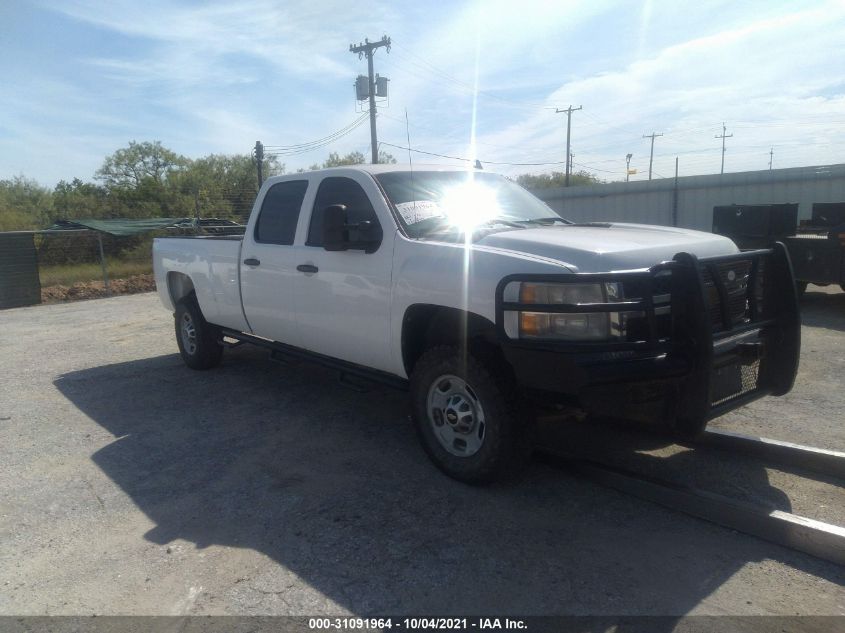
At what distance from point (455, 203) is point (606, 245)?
1449 millimetres

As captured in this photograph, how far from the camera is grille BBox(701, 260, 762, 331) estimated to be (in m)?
3.63

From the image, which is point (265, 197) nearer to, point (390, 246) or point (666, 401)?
point (390, 246)

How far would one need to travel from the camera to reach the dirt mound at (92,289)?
1669cm

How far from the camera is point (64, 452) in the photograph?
16.5 ft

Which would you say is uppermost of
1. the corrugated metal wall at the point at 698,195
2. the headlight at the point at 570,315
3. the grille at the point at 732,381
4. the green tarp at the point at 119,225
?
the corrugated metal wall at the point at 698,195

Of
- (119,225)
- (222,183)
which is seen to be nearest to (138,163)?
(222,183)

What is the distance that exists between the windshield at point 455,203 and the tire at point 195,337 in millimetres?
3404

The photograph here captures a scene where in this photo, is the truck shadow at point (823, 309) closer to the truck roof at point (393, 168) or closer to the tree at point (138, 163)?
the truck roof at point (393, 168)

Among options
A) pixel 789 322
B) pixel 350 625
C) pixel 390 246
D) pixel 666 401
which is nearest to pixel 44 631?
pixel 350 625

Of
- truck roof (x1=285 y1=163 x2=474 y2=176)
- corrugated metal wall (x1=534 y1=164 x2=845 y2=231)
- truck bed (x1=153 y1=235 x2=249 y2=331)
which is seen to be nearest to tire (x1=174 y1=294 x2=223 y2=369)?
truck bed (x1=153 y1=235 x2=249 y2=331)

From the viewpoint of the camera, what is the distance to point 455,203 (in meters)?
4.78

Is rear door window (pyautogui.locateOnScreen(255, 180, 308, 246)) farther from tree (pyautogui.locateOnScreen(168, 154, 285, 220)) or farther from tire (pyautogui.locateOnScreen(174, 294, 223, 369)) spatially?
tree (pyautogui.locateOnScreen(168, 154, 285, 220))

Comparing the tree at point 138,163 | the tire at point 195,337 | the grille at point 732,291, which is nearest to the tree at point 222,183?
the tree at point 138,163

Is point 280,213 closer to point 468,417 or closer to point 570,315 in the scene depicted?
point 468,417
